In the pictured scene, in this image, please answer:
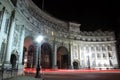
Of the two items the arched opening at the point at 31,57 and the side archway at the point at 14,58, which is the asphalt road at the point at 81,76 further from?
the arched opening at the point at 31,57

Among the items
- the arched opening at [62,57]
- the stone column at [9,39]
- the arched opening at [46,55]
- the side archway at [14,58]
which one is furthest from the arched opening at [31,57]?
the stone column at [9,39]

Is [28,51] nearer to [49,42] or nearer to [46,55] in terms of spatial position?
[46,55]

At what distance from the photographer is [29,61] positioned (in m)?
42.7

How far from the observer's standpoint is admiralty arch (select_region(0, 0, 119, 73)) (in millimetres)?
25445

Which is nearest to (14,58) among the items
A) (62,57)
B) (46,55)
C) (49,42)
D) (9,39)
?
(9,39)

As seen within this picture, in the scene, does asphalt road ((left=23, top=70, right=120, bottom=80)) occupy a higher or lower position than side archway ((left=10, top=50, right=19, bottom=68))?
lower

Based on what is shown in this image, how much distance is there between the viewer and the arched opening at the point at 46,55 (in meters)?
47.2

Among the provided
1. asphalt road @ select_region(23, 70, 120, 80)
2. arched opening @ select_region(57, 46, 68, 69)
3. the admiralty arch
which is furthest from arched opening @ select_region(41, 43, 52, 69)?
asphalt road @ select_region(23, 70, 120, 80)

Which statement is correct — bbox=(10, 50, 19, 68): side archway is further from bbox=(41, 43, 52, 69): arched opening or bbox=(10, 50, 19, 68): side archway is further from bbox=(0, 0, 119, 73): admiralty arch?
bbox=(41, 43, 52, 69): arched opening

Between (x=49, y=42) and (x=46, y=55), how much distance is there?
16.9 ft

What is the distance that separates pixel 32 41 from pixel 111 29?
4827 centimetres

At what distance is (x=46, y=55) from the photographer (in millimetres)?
48750

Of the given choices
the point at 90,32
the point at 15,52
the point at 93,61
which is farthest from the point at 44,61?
the point at 90,32

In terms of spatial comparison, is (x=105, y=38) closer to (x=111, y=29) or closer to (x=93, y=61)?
(x=111, y=29)
